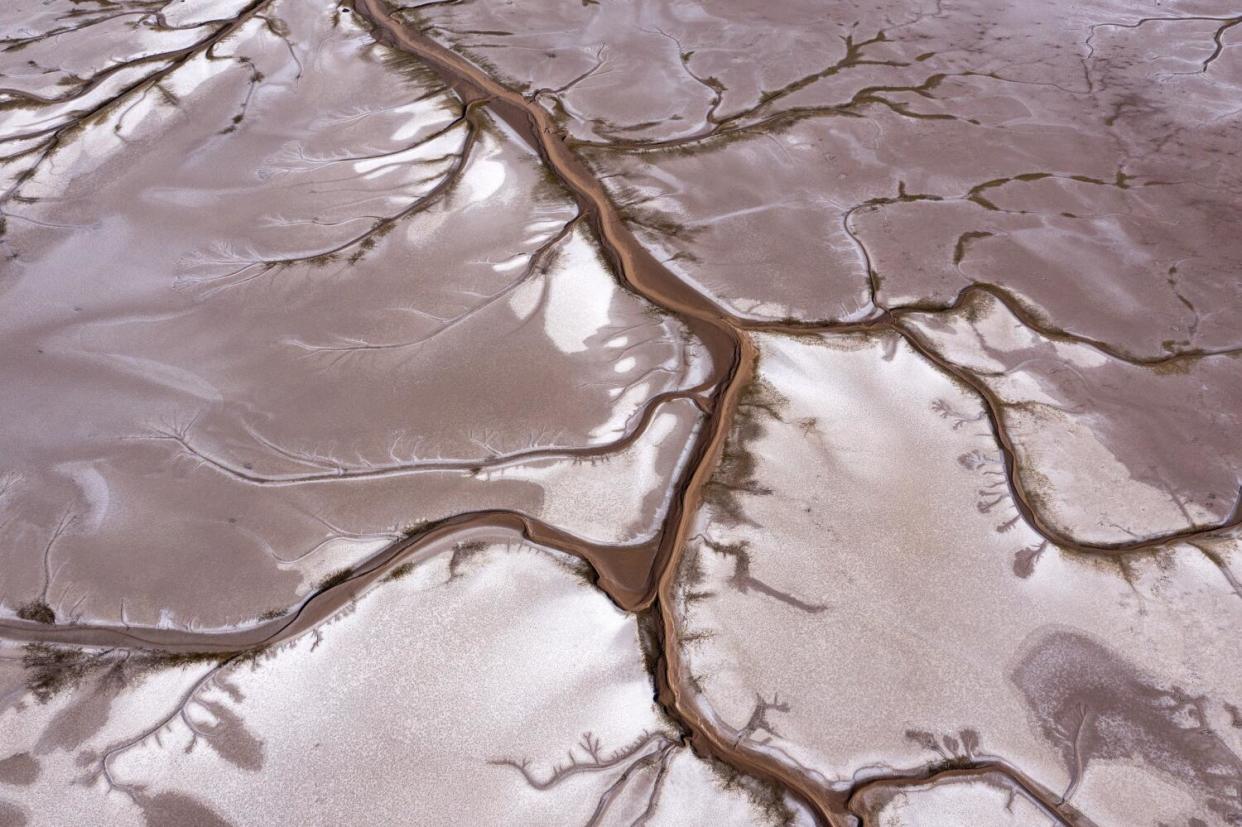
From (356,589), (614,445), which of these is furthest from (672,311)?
(356,589)

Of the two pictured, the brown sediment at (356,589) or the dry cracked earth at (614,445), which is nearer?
the dry cracked earth at (614,445)

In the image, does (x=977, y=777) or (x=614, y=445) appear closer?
(x=977, y=777)

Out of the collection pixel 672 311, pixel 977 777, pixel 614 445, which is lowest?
pixel 977 777

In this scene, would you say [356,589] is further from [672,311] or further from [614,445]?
[672,311]

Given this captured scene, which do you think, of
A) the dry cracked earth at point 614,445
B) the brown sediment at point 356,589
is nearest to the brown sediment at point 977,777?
the dry cracked earth at point 614,445

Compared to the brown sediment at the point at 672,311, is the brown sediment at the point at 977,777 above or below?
below

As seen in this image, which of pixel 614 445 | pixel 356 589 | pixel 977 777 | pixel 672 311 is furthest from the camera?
pixel 672 311

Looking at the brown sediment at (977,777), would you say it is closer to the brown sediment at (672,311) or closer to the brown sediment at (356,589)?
the brown sediment at (672,311)

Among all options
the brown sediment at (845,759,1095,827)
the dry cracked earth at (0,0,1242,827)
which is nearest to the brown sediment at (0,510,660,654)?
the dry cracked earth at (0,0,1242,827)

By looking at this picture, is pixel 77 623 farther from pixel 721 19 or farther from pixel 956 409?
pixel 721 19
